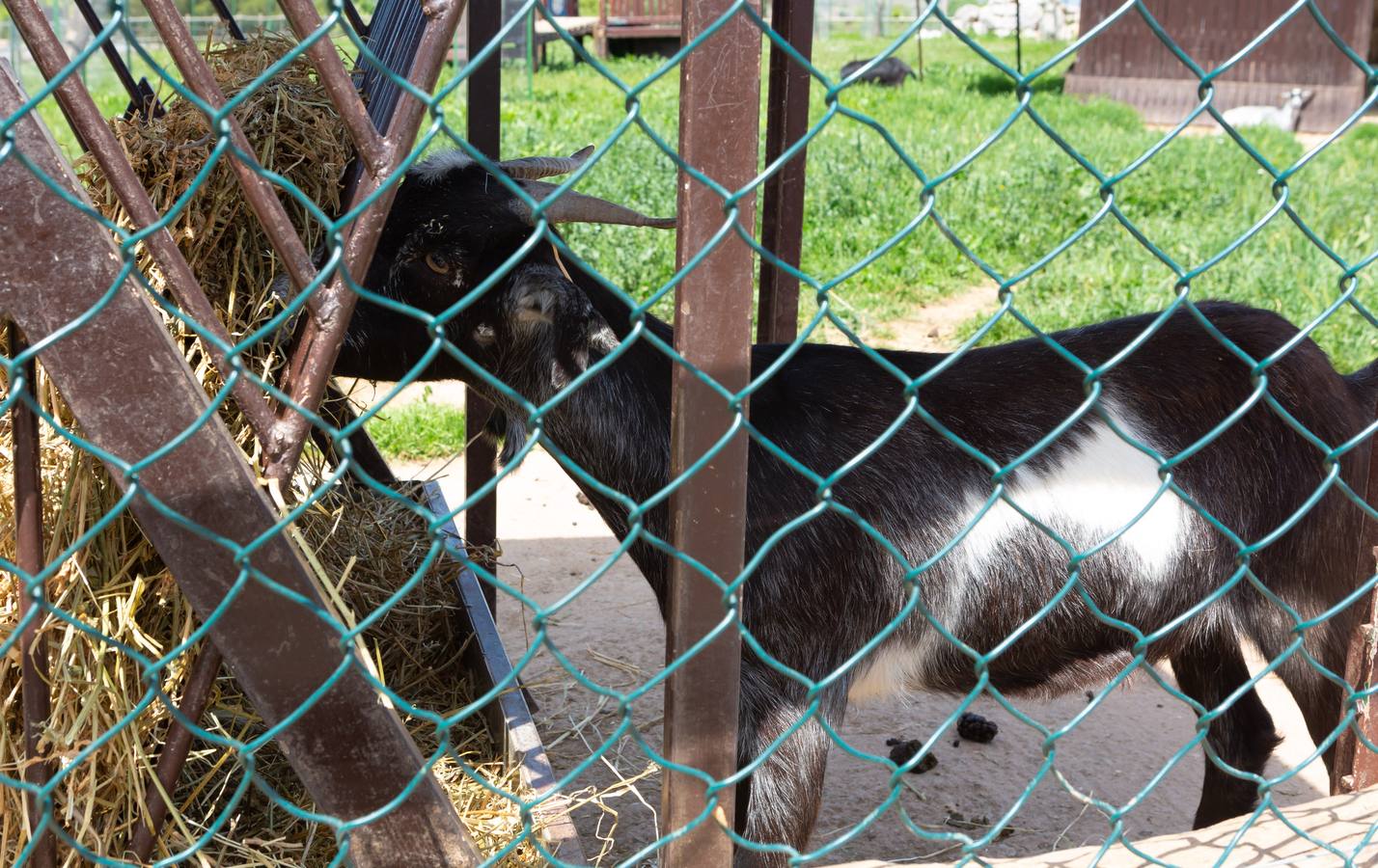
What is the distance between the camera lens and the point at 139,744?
7.48 feet

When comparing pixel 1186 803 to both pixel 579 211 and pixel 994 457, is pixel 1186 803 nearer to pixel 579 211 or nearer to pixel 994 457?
pixel 994 457

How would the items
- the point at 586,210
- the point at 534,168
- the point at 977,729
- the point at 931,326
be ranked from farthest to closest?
the point at 931,326 → the point at 977,729 → the point at 534,168 → the point at 586,210

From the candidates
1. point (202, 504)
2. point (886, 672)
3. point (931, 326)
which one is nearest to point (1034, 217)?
point (931, 326)

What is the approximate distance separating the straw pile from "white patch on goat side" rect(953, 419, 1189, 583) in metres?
1.26

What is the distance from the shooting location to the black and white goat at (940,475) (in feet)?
9.68

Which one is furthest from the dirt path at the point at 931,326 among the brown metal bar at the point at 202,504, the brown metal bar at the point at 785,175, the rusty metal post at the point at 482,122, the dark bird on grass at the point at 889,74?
the dark bird on grass at the point at 889,74

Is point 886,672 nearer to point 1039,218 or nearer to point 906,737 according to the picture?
point 906,737

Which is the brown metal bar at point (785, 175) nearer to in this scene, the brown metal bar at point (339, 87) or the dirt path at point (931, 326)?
the brown metal bar at point (339, 87)

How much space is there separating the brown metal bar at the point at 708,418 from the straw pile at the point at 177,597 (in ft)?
2.06

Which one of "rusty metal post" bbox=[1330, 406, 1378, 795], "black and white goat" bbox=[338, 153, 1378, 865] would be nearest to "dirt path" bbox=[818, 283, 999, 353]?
"black and white goat" bbox=[338, 153, 1378, 865]

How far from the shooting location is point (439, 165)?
303cm

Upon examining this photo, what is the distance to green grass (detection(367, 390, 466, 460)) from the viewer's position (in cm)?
564

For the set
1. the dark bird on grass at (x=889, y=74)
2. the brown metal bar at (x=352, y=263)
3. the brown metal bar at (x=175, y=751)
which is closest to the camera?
the brown metal bar at (x=352, y=263)

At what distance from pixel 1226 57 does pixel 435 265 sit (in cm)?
1701
